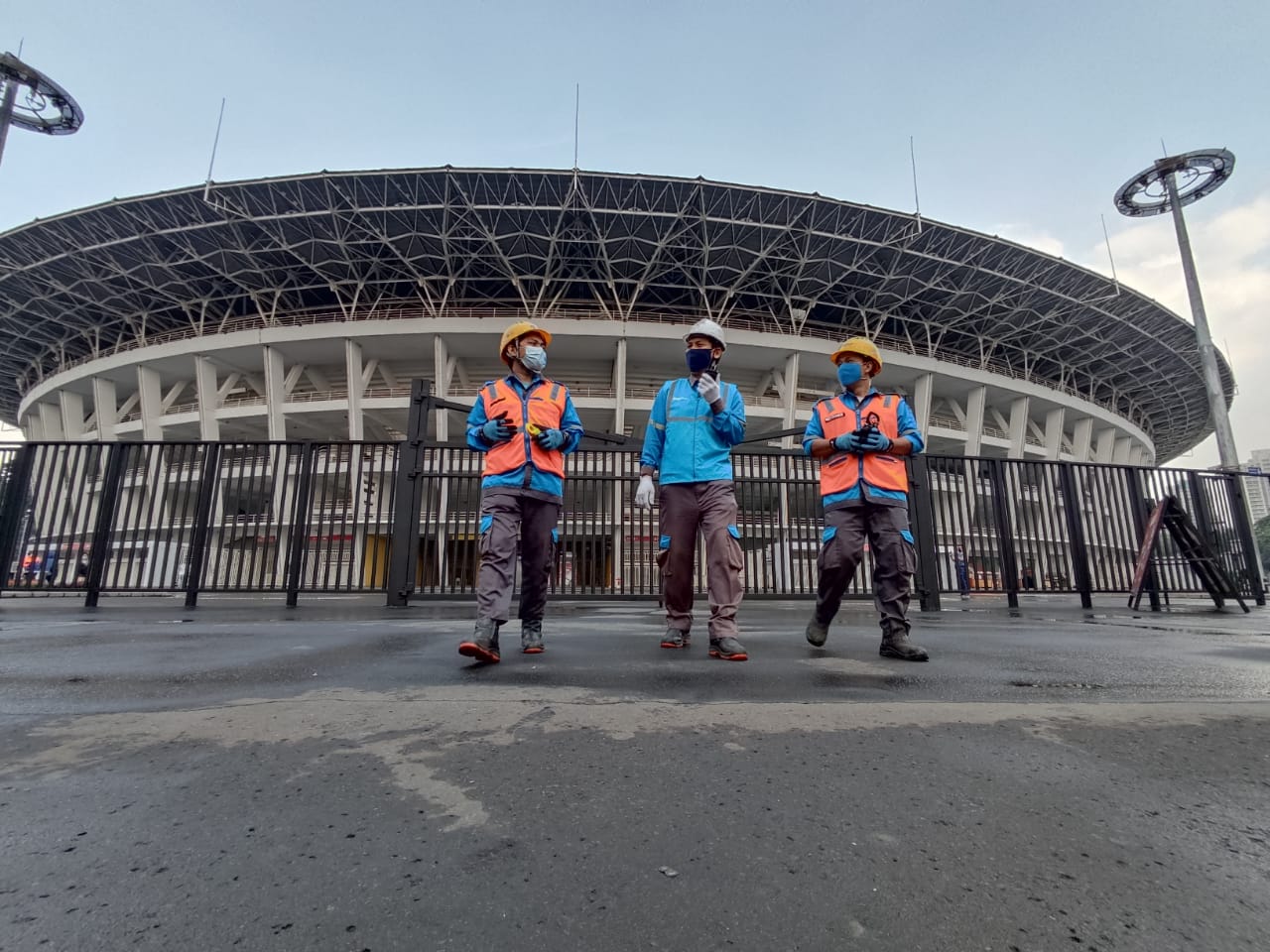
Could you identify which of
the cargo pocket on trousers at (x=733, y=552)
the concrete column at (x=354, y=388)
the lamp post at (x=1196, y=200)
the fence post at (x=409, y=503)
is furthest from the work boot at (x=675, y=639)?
the concrete column at (x=354, y=388)

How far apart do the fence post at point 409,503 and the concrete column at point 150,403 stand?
3155cm

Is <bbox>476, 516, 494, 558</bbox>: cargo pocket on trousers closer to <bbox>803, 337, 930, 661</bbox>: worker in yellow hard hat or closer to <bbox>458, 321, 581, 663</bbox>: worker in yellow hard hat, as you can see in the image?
<bbox>458, 321, 581, 663</bbox>: worker in yellow hard hat

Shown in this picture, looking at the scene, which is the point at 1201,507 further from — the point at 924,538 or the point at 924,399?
the point at 924,399

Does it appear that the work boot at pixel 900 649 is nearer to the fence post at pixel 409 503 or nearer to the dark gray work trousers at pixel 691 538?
the dark gray work trousers at pixel 691 538

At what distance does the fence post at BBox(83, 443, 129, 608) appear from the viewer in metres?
5.88

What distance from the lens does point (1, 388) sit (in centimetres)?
4184

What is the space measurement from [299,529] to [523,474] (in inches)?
175

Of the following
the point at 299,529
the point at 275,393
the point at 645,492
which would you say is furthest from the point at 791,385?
the point at 645,492

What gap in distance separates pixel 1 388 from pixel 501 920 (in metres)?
63.0

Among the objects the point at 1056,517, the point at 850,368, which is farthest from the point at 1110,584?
the point at 850,368

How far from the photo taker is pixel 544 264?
28.3 metres

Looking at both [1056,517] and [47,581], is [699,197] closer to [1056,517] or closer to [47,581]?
[1056,517]

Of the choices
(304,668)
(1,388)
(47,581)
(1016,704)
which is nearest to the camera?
(1016,704)

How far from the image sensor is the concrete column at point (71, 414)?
33.2 m
